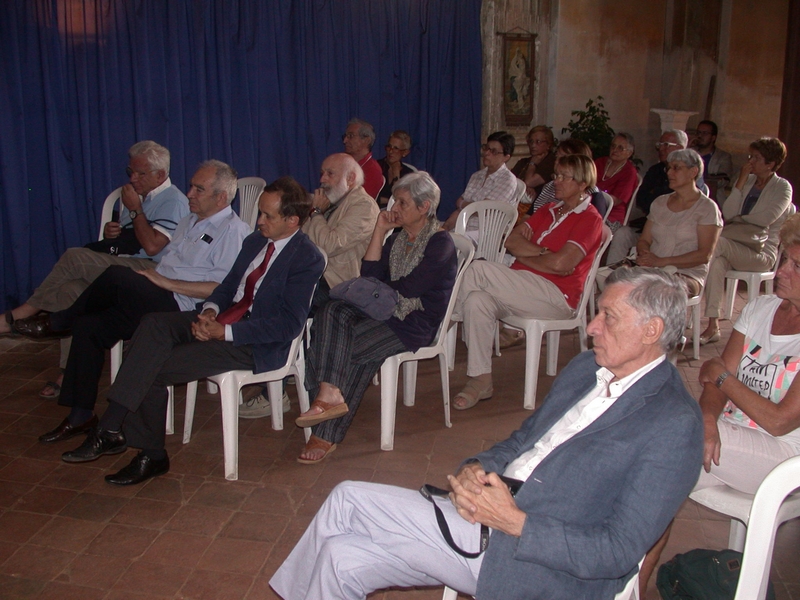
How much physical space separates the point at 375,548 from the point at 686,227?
3147 millimetres

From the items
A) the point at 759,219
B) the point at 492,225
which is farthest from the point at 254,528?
the point at 759,219

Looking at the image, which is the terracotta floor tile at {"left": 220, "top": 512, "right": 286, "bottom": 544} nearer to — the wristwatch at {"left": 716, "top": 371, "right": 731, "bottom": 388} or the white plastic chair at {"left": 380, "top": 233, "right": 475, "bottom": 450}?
the white plastic chair at {"left": 380, "top": 233, "right": 475, "bottom": 450}

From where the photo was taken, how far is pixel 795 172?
714 cm

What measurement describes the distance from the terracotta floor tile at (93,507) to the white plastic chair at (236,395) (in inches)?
17.4

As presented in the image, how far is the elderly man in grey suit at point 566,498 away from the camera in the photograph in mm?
1546

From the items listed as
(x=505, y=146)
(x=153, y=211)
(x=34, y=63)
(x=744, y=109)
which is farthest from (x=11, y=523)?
(x=744, y=109)

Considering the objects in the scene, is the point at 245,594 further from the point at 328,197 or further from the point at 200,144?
the point at 200,144

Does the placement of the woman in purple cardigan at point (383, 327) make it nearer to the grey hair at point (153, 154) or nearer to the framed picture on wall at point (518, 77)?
the grey hair at point (153, 154)

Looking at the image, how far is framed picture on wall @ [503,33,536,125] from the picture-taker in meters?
7.24

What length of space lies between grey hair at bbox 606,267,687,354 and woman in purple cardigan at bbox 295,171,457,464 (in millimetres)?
1527

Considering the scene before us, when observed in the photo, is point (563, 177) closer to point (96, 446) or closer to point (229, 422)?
point (229, 422)

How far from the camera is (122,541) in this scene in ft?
8.43

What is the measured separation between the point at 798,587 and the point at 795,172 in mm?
5863

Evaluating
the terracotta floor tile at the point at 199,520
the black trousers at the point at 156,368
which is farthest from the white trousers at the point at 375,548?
the black trousers at the point at 156,368
